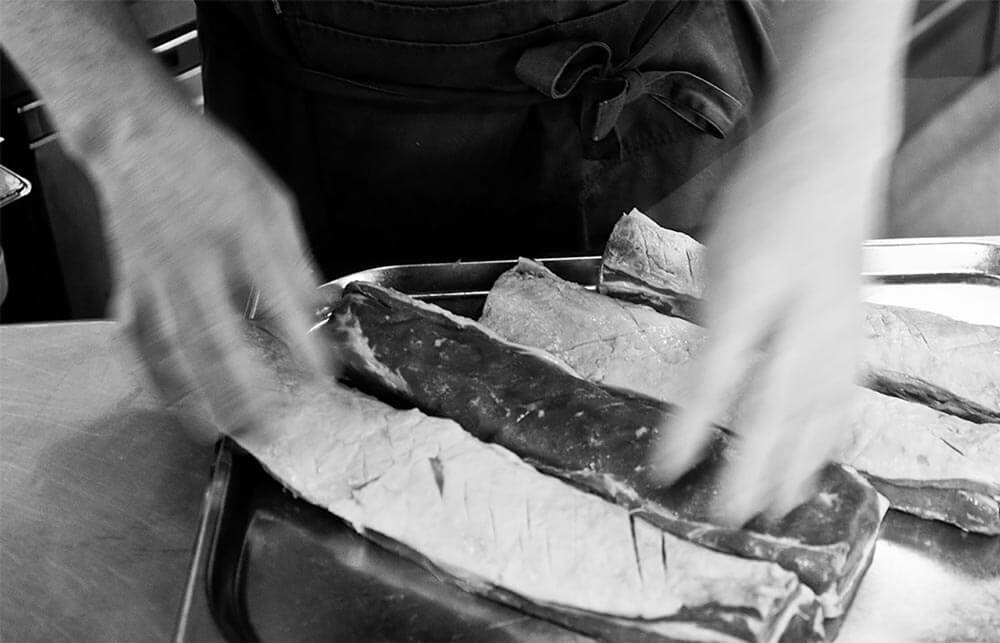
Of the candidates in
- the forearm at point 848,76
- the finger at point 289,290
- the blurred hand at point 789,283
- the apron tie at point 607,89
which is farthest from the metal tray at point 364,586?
the apron tie at point 607,89

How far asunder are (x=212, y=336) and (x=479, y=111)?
0.95 metres

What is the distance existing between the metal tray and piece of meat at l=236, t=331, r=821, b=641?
1.7 inches

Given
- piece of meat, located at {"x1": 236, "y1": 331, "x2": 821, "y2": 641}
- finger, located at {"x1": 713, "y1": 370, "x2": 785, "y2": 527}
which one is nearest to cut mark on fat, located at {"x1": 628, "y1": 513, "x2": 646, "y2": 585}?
piece of meat, located at {"x1": 236, "y1": 331, "x2": 821, "y2": 641}

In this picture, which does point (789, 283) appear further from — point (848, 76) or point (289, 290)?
point (289, 290)

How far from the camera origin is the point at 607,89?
2.00 m

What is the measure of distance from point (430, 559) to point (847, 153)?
0.75m

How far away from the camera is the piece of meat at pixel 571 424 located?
135 cm

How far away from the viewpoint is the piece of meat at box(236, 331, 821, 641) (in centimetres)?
130

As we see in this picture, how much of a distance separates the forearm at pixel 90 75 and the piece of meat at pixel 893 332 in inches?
32.7

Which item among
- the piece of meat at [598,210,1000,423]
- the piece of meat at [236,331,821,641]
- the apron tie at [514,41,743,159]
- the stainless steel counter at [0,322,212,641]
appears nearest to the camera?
the piece of meat at [236,331,821,641]

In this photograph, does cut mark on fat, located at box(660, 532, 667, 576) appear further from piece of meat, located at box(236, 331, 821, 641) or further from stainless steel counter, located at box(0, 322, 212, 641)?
stainless steel counter, located at box(0, 322, 212, 641)

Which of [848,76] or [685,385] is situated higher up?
[848,76]

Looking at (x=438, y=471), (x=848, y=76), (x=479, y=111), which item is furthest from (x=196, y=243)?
(x=479, y=111)

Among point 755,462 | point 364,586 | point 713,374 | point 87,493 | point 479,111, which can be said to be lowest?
point 364,586
